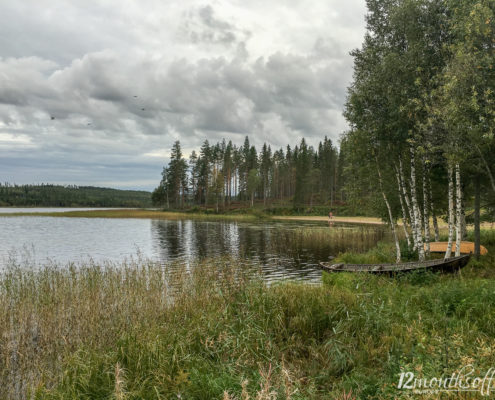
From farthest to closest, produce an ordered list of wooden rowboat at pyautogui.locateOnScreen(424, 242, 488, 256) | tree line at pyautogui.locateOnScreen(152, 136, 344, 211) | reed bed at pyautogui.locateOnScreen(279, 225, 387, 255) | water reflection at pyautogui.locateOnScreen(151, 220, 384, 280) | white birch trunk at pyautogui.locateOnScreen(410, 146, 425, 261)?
tree line at pyautogui.locateOnScreen(152, 136, 344, 211) → reed bed at pyautogui.locateOnScreen(279, 225, 387, 255) → water reflection at pyautogui.locateOnScreen(151, 220, 384, 280) → wooden rowboat at pyautogui.locateOnScreen(424, 242, 488, 256) → white birch trunk at pyautogui.locateOnScreen(410, 146, 425, 261)

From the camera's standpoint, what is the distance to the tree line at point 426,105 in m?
12.7

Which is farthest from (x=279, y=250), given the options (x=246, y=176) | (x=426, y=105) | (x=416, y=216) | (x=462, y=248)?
(x=246, y=176)

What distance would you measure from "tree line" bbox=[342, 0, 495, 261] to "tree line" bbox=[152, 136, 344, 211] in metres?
72.3

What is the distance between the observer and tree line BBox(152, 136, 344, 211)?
9688 centimetres

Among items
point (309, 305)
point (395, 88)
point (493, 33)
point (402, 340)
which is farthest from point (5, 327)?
point (493, 33)

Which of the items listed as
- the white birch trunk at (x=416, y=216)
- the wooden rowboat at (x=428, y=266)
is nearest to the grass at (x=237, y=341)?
the wooden rowboat at (x=428, y=266)

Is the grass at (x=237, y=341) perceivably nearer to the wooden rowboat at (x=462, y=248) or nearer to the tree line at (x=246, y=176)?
the wooden rowboat at (x=462, y=248)

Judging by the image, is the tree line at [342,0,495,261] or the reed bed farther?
the reed bed

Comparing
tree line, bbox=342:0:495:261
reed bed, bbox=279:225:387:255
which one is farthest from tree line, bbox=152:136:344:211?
tree line, bbox=342:0:495:261

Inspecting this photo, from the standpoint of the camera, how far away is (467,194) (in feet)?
75.7

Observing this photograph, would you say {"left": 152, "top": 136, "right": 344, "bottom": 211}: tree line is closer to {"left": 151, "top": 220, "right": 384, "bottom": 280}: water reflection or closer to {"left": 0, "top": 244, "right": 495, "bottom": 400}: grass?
{"left": 151, "top": 220, "right": 384, "bottom": 280}: water reflection

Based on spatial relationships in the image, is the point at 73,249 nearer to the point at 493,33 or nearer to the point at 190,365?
the point at 190,365

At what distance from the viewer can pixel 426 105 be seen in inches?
545

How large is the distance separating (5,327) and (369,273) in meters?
14.7
